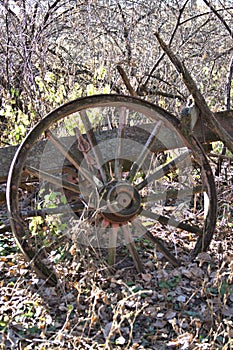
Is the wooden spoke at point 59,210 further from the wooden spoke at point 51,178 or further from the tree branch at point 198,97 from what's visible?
the tree branch at point 198,97

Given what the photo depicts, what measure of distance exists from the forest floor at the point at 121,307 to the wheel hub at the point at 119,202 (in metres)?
0.37

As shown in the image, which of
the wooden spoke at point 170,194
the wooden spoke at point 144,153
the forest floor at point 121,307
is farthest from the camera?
the wooden spoke at point 170,194

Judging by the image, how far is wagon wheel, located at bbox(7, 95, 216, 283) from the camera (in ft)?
10.9

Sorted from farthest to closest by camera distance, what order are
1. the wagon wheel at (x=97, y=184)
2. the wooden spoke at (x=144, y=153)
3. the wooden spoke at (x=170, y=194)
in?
the wooden spoke at (x=170, y=194) < the wooden spoke at (x=144, y=153) < the wagon wheel at (x=97, y=184)

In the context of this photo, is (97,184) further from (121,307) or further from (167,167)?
(121,307)

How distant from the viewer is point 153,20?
626 centimetres

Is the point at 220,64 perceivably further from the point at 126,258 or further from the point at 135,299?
the point at 135,299

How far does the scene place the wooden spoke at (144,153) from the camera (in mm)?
3584

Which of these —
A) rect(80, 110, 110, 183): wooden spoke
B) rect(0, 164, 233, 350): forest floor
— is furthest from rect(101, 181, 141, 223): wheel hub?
rect(0, 164, 233, 350): forest floor

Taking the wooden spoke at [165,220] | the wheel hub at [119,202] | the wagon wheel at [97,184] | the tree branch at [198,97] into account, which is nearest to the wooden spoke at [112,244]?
the wagon wheel at [97,184]

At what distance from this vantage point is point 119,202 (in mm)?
3408

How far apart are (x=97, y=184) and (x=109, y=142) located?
0.36m

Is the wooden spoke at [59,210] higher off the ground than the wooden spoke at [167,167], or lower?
lower

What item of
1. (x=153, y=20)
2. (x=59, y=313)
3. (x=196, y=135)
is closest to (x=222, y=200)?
(x=196, y=135)
